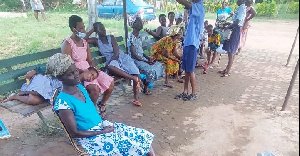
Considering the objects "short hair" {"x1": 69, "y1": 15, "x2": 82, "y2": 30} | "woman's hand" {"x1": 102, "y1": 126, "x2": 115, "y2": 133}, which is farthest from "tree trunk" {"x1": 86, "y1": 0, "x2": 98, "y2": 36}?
"woman's hand" {"x1": 102, "y1": 126, "x2": 115, "y2": 133}

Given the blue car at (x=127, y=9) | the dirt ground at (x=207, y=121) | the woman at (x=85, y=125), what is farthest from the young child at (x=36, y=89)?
the blue car at (x=127, y=9)

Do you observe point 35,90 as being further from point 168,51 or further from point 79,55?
point 168,51

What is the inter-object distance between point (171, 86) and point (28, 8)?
58.8 feet

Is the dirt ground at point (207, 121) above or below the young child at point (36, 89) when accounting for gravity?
below

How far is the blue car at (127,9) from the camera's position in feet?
42.0

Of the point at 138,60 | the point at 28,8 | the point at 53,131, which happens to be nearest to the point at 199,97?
the point at 138,60

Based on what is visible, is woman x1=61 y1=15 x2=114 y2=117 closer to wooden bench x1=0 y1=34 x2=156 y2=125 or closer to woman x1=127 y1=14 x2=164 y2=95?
wooden bench x1=0 y1=34 x2=156 y2=125

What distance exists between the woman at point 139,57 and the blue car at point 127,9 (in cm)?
822

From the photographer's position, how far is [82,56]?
151 inches

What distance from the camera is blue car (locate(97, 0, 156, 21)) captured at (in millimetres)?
12805

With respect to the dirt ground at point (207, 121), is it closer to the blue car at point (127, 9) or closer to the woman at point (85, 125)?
the woman at point (85, 125)

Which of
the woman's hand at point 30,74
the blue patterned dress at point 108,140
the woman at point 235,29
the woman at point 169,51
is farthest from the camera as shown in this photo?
the woman at point 235,29

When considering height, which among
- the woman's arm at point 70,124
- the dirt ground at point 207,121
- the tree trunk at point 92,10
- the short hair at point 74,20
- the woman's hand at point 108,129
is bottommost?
the dirt ground at point 207,121

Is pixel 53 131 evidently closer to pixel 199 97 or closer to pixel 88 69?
pixel 88 69
